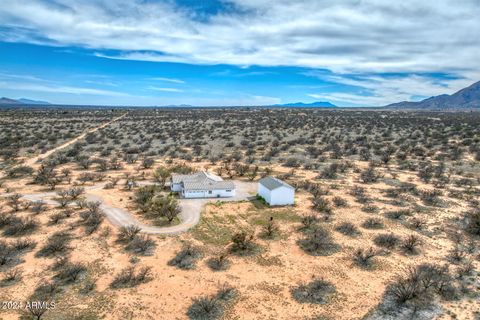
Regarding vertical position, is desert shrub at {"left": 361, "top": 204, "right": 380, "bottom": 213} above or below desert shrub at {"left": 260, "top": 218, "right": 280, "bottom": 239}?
above

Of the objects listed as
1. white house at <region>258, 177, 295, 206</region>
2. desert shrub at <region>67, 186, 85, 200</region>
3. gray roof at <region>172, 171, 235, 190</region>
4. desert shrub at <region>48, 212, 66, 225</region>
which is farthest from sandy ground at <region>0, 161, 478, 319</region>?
gray roof at <region>172, 171, 235, 190</region>

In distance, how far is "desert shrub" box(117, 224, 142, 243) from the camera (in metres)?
24.9

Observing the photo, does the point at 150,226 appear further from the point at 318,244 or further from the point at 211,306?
the point at 318,244

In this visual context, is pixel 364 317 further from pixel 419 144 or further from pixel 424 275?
pixel 419 144

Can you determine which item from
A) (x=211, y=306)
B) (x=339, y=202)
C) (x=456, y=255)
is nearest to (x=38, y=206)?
(x=211, y=306)

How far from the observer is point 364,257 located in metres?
22.7

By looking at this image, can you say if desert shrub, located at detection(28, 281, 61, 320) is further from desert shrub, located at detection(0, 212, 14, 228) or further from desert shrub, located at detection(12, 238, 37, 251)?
desert shrub, located at detection(0, 212, 14, 228)

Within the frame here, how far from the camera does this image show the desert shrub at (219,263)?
21.6m

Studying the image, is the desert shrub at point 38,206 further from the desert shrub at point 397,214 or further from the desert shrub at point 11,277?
the desert shrub at point 397,214

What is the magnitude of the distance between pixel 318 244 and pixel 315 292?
5.29 m

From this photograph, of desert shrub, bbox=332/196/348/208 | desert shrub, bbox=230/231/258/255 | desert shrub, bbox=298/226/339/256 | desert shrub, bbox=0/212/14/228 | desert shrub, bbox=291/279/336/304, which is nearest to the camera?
desert shrub, bbox=291/279/336/304

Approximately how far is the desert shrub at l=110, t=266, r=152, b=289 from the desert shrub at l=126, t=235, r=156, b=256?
2469 millimetres

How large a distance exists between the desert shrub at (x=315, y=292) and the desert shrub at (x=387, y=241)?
22.3 feet

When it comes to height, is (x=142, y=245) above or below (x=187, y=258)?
above
